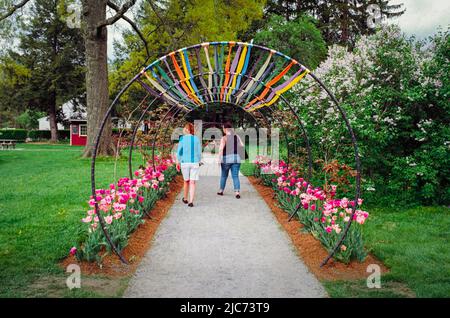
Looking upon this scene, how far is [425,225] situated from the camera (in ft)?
22.8

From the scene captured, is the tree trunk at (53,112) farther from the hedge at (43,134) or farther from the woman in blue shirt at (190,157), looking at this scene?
the woman in blue shirt at (190,157)

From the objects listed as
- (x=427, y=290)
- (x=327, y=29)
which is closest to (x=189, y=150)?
(x=427, y=290)

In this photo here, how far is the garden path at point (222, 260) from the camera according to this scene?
412 centimetres

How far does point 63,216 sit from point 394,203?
6.66m

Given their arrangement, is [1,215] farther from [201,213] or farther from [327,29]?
[327,29]

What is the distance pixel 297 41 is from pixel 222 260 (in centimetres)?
2199

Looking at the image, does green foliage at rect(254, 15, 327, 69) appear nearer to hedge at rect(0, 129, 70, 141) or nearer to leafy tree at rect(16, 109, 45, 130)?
hedge at rect(0, 129, 70, 141)

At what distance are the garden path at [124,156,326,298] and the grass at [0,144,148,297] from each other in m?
1.14

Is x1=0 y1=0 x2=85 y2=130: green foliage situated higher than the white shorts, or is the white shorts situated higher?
x1=0 y1=0 x2=85 y2=130: green foliage

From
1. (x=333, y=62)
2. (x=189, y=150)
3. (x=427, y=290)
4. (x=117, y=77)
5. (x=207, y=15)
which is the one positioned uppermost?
(x=207, y=15)

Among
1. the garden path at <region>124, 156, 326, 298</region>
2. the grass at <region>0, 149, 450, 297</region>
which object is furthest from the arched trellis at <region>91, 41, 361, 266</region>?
the grass at <region>0, 149, 450, 297</region>

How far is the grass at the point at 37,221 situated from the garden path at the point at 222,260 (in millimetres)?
1137

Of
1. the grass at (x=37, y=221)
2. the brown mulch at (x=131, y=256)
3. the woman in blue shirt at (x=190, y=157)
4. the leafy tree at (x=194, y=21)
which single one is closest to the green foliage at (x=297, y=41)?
the leafy tree at (x=194, y=21)

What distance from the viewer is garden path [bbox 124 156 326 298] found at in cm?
412
